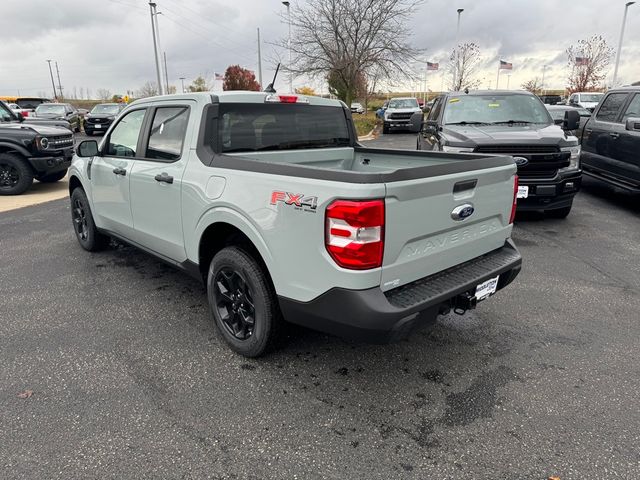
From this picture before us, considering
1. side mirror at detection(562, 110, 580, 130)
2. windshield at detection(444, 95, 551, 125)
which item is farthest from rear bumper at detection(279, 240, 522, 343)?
side mirror at detection(562, 110, 580, 130)

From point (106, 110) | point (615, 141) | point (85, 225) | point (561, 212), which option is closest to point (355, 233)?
point (85, 225)

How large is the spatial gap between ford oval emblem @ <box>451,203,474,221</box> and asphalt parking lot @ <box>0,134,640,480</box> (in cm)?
103

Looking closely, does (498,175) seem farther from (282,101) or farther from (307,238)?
(282,101)

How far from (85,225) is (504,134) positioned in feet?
18.4

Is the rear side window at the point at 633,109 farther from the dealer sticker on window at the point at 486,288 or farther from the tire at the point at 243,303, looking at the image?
the tire at the point at 243,303

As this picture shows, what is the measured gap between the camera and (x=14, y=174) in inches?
368

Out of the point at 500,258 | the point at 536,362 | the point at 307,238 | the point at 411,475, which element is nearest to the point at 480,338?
the point at 536,362

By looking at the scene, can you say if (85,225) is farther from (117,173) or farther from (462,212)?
(462,212)

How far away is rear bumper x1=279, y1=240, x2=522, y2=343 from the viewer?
241 centimetres

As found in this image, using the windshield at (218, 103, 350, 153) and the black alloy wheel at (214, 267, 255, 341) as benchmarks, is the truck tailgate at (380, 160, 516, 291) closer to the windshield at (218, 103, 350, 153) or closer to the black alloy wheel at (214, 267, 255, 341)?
the black alloy wheel at (214, 267, 255, 341)

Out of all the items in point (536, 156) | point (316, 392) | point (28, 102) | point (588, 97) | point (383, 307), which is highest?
point (28, 102)

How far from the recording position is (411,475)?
87.0 inches

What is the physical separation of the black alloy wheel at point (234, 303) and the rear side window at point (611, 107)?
7.32m

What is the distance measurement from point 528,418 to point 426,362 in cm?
75
